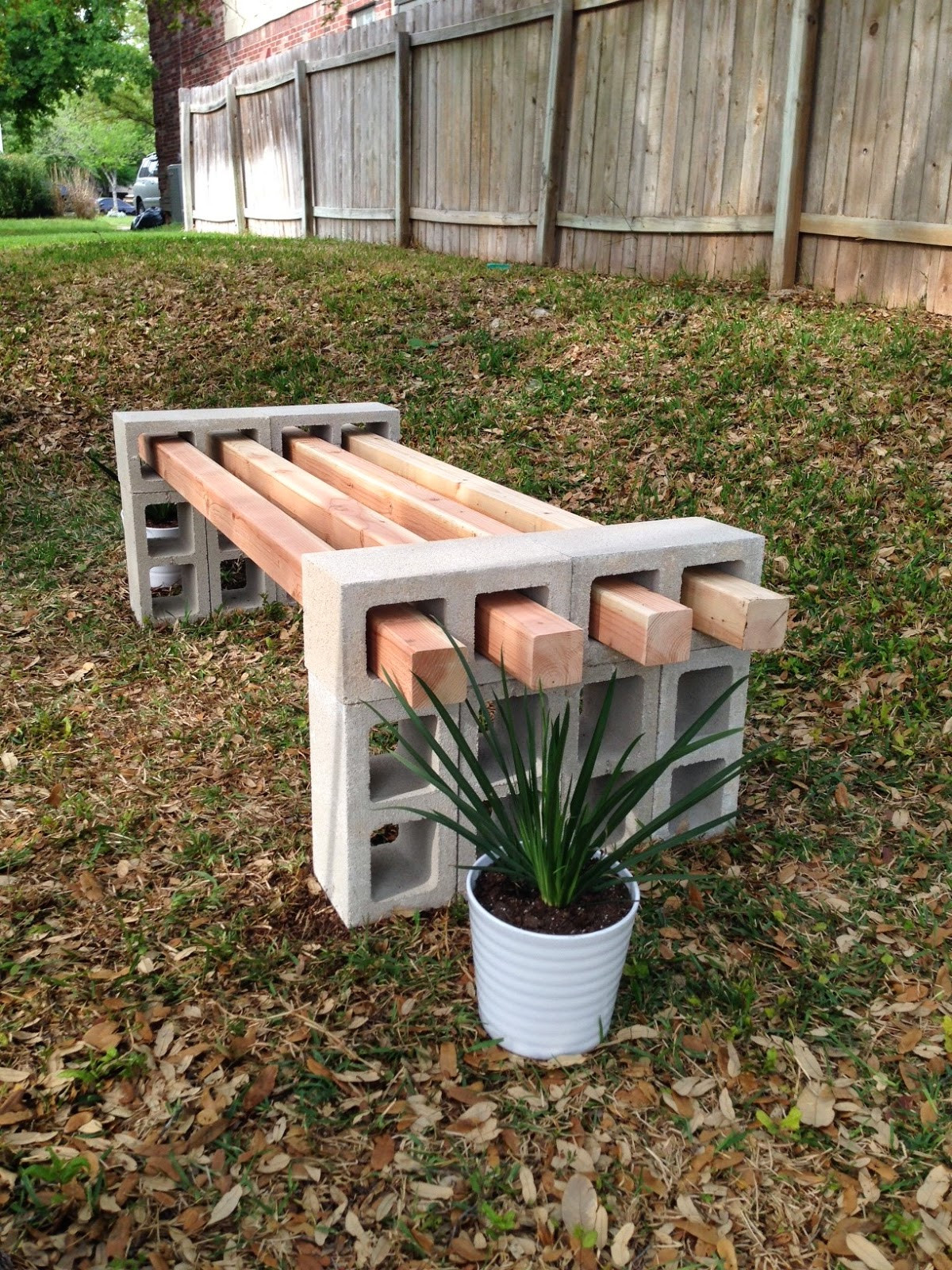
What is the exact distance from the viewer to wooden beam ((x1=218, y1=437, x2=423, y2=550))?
2.81 m

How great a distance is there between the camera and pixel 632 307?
20.9ft

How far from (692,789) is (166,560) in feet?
7.28

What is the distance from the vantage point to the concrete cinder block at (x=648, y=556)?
7.88 feet

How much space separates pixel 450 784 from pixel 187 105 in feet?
52.8

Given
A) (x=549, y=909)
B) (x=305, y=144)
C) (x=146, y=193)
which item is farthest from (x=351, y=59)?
→ (x=146, y=193)

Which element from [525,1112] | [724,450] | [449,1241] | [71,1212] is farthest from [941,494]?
[71,1212]

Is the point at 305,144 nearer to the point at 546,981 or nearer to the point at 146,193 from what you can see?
the point at 546,981

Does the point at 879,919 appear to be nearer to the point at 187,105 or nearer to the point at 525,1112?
the point at 525,1112

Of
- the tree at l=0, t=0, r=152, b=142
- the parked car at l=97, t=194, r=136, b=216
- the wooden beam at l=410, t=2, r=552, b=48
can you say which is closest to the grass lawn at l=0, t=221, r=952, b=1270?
the wooden beam at l=410, t=2, r=552, b=48

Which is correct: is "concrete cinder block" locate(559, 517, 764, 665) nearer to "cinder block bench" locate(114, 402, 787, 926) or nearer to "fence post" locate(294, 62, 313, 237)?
"cinder block bench" locate(114, 402, 787, 926)

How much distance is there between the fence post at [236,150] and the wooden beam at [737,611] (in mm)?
13087

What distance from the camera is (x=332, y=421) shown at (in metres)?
4.09

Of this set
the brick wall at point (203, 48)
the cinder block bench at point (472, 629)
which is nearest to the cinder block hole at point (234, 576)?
the cinder block bench at point (472, 629)

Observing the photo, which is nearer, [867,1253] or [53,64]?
[867,1253]
